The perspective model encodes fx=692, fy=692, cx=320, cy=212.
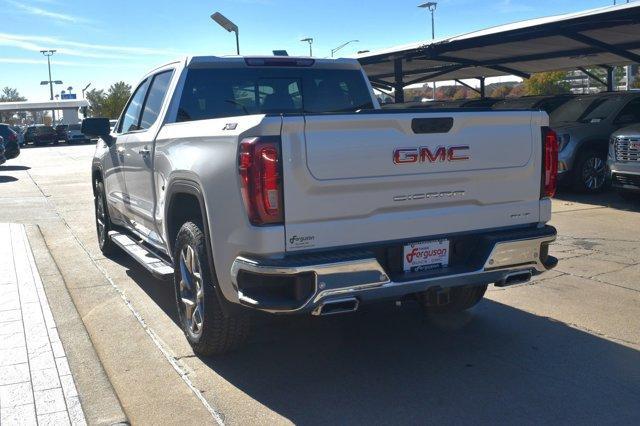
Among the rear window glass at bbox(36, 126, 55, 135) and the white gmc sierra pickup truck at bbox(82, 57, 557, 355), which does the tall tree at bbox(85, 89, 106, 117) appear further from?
the white gmc sierra pickup truck at bbox(82, 57, 557, 355)

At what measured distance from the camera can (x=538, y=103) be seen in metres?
14.6

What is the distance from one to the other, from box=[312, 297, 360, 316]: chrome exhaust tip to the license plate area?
46 centimetres

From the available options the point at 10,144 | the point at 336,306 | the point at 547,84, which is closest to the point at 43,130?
the point at 10,144

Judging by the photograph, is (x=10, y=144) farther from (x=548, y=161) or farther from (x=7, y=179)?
(x=548, y=161)

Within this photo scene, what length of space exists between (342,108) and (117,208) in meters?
2.70

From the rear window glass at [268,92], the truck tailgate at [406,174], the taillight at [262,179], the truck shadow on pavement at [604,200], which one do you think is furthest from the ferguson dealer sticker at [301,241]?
the truck shadow on pavement at [604,200]

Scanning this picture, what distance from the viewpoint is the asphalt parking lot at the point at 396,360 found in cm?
395

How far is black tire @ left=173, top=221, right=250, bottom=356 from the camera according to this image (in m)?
4.41

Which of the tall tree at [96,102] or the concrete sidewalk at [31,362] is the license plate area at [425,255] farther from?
the tall tree at [96,102]

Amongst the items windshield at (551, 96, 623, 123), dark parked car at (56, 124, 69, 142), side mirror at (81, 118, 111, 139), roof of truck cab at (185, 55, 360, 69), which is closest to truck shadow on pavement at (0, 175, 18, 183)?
side mirror at (81, 118, 111, 139)

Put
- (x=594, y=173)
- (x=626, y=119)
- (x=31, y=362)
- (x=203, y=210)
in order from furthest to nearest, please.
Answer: (x=626, y=119) → (x=594, y=173) → (x=31, y=362) → (x=203, y=210)

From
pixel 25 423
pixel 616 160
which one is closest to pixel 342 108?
pixel 25 423

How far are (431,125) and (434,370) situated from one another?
5.21ft

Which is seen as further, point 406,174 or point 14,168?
point 14,168
